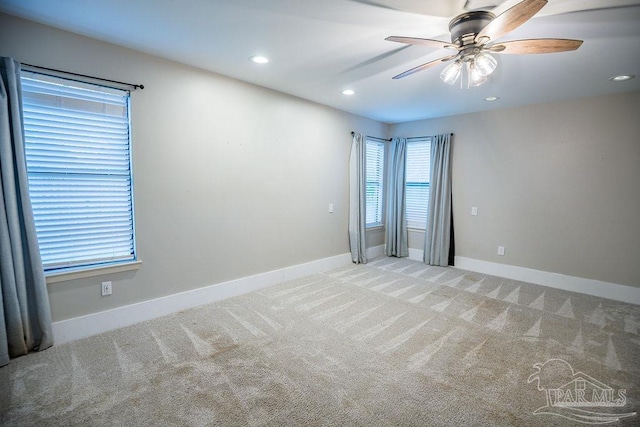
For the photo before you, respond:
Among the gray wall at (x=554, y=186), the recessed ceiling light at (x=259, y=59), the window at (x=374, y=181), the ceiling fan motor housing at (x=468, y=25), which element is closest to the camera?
the ceiling fan motor housing at (x=468, y=25)

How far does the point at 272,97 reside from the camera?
3.74 m

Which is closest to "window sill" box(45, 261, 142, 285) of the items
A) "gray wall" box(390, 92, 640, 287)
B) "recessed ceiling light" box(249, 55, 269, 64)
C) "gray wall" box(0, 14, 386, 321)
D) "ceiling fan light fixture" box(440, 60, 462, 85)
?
"gray wall" box(0, 14, 386, 321)

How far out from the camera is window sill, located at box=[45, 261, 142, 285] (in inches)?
94.0

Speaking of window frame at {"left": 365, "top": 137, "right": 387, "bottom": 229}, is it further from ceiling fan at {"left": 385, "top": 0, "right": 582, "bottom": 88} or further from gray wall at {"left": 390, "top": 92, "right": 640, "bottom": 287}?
ceiling fan at {"left": 385, "top": 0, "right": 582, "bottom": 88}

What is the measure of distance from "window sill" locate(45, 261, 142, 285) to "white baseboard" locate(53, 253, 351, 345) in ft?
1.18

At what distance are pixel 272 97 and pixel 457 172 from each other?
3235 millimetres

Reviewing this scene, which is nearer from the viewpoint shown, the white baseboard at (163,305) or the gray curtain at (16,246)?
Result: the gray curtain at (16,246)

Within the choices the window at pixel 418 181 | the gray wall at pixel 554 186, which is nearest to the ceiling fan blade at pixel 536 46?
the gray wall at pixel 554 186

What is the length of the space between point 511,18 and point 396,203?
13.3 feet

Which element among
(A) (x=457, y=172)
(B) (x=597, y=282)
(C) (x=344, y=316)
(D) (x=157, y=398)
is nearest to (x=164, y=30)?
(D) (x=157, y=398)

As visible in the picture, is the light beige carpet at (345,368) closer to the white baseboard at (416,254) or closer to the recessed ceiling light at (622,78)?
the white baseboard at (416,254)

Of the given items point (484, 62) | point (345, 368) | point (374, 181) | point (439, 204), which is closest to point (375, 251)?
point (374, 181)

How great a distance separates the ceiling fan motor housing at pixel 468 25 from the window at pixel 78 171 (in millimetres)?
2787

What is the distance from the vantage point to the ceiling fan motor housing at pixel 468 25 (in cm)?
184
